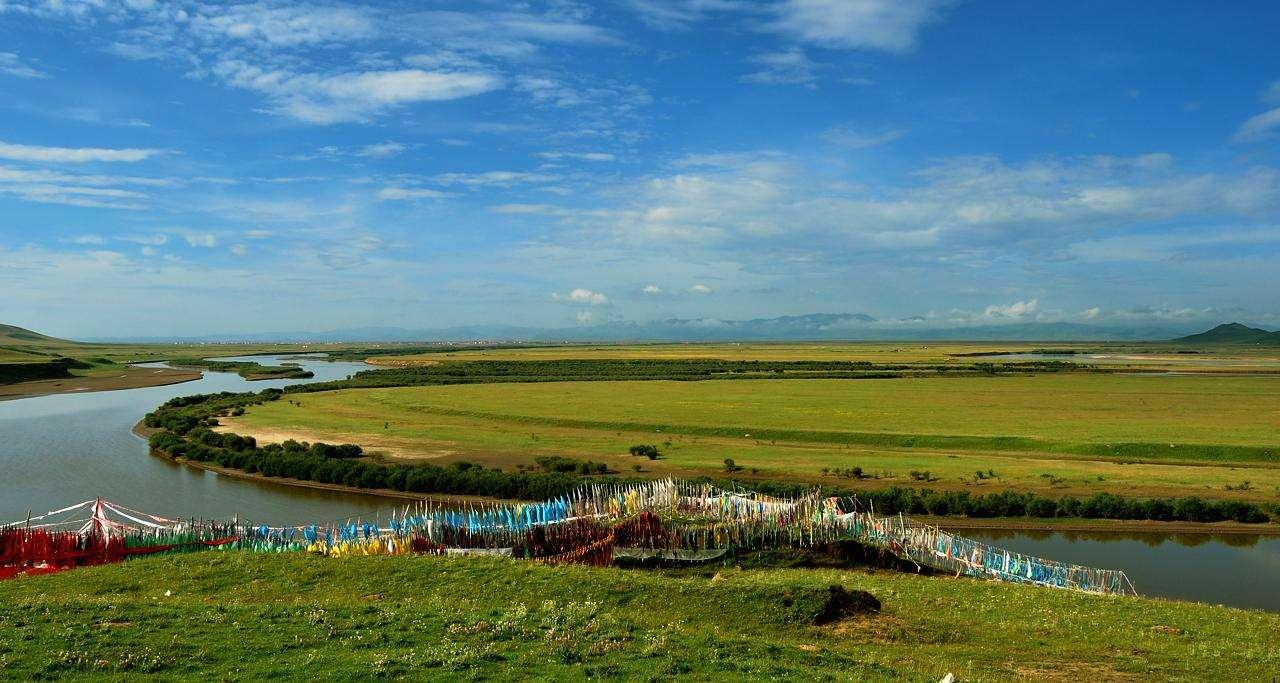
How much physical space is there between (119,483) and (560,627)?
3943 centimetres

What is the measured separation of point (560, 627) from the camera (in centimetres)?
1280

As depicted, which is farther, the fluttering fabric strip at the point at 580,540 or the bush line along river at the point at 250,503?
the bush line along river at the point at 250,503

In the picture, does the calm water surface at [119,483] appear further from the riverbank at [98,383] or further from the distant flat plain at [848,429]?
the riverbank at [98,383]

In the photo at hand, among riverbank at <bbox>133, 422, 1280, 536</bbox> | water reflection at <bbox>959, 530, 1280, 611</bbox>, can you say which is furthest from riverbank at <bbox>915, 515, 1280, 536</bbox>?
water reflection at <bbox>959, 530, 1280, 611</bbox>

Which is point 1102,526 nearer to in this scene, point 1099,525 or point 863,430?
point 1099,525

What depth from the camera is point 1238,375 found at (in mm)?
105188

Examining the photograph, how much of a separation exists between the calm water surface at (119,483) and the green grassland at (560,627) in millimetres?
18134

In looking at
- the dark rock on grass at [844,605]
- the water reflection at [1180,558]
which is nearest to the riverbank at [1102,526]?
the water reflection at [1180,558]

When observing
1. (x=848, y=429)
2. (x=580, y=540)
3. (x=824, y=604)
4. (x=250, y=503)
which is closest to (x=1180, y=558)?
(x=824, y=604)

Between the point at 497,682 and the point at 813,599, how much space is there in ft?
26.4

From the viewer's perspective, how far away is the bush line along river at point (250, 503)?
2653 centimetres

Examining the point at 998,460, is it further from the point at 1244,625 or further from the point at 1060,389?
the point at 1060,389

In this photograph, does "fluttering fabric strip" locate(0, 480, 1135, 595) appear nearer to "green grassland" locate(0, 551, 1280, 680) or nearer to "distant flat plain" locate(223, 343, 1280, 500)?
"green grassland" locate(0, 551, 1280, 680)

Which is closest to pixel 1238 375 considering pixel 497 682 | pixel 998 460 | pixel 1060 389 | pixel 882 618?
→ pixel 1060 389
